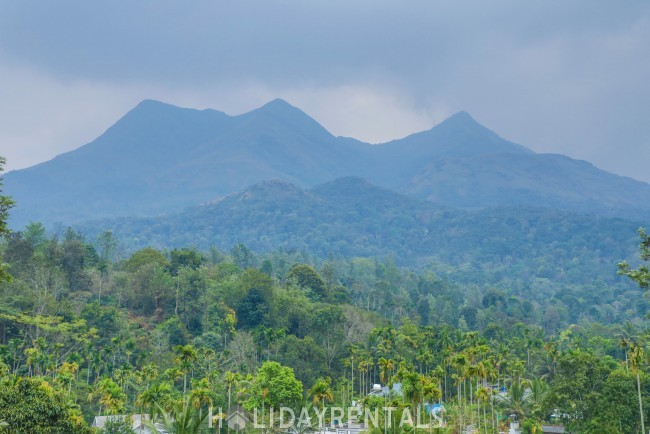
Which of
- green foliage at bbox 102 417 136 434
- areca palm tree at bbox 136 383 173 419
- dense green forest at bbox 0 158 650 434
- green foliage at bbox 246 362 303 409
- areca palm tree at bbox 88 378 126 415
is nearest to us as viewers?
areca palm tree at bbox 136 383 173 419

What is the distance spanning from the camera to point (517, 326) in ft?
406

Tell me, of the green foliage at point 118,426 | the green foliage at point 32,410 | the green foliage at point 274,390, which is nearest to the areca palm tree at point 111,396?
the green foliage at point 118,426

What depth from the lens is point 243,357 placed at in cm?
7662

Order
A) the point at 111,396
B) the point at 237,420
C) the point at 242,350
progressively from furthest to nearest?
the point at 242,350
the point at 237,420
the point at 111,396

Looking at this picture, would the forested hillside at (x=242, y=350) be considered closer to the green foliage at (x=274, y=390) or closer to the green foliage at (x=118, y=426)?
the green foliage at (x=274, y=390)

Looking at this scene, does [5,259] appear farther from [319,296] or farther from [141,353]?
[319,296]

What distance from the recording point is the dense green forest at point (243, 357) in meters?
53.0

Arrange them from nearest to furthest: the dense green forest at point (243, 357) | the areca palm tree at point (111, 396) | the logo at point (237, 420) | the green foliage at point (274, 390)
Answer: the dense green forest at point (243, 357)
the areca palm tree at point (111, 396)
the logo at point (237, 420)
the green foliage at point (274, 390)

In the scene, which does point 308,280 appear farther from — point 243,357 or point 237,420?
point 237,420

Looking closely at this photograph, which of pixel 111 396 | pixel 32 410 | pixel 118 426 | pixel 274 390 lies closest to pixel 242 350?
pixel 274 390

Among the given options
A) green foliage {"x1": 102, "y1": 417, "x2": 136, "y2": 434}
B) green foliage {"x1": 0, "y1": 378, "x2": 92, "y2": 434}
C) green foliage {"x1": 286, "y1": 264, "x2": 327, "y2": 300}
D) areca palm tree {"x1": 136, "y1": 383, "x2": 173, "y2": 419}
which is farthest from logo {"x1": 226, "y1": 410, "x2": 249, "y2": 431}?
green foliage {"x1": 286, "y1": 264, "x2": 327, "y2": 300}

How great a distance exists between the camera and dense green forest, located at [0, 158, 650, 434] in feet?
174

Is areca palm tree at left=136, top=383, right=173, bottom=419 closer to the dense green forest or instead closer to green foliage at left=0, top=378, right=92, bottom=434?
the dense green forest

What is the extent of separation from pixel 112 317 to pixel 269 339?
1727 cm
